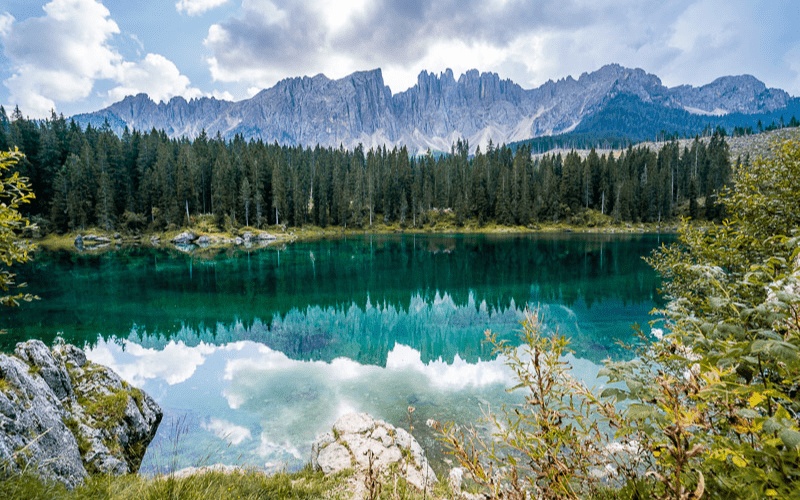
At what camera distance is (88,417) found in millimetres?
7770

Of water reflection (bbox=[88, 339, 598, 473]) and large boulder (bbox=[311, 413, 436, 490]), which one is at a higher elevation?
large boulder (bbox=[311, 413, 436, 490])

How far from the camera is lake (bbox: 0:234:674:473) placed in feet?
35.7

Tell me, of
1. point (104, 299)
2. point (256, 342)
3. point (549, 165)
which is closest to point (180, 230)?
point (104, 299)

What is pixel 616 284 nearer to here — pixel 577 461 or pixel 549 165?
pixel 577 461

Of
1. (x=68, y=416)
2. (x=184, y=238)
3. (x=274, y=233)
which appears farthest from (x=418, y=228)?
(x=68, y=416)

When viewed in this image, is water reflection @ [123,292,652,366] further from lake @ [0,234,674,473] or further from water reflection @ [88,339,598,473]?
water reflection @ [88,339,598,473]

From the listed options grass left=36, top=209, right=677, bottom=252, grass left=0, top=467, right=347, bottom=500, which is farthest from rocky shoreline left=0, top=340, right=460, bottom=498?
grass left=36, top=209, right=677, bottom=252

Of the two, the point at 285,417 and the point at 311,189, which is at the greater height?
the point at 311,189

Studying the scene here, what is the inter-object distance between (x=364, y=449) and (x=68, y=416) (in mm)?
6186

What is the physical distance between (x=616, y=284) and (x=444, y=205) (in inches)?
3168

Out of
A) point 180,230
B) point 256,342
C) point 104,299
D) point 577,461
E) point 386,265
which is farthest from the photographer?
point 180,230

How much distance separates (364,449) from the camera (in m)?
7.74

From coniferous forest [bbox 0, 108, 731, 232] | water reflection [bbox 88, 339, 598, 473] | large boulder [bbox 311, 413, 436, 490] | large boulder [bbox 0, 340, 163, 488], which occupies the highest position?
coniferous forest [bbox 0, 108, 731, 232]

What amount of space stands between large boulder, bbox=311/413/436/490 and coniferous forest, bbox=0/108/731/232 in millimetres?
80859
